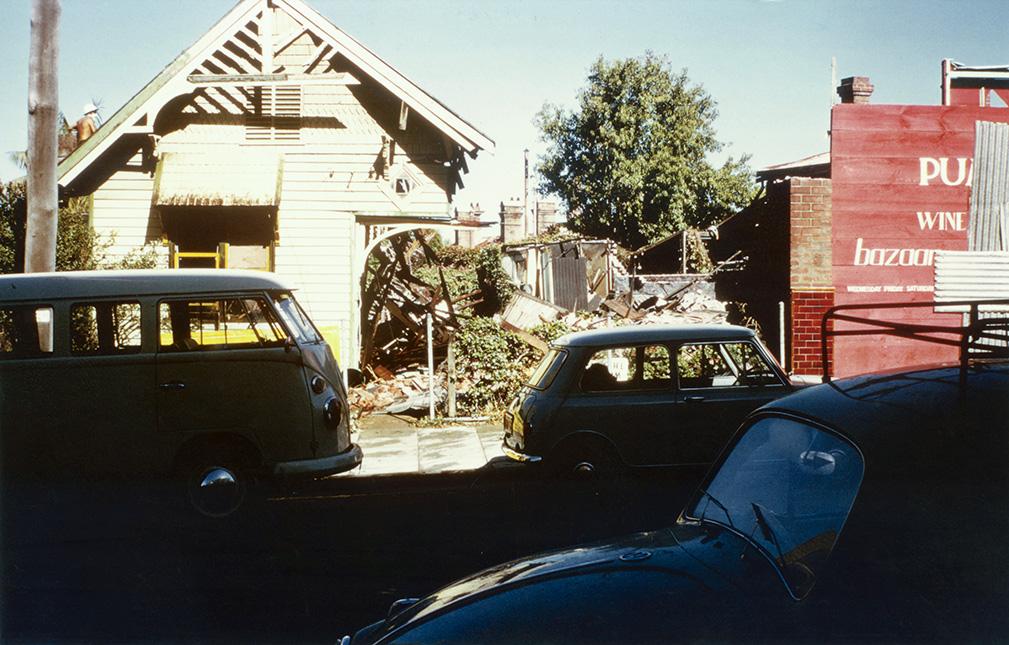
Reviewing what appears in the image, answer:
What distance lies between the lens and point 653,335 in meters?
7.78

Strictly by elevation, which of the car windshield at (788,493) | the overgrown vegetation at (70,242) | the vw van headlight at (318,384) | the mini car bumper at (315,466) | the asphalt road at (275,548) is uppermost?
the overgrown vegetation at (70,242)

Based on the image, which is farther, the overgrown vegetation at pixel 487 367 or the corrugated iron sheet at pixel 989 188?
the overgrown vegetation at pixel 487 367

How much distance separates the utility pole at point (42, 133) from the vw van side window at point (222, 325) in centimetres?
198

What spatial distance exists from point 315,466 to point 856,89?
1272 centimetres

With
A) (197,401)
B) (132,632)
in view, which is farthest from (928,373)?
(197,401)

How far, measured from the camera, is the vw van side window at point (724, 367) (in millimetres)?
7770

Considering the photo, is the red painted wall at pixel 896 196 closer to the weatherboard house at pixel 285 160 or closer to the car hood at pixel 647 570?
the weatherboard house at pixel 285 160

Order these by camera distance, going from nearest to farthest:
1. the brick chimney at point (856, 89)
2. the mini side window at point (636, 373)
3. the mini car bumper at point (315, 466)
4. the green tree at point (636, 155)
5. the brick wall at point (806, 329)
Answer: the mini car bumper at point (315, 466), the mini side window at point (636, 373), the brick wall at point (806, 329), the brick chimney at point (856, 89), the green tree at point (636, 155)

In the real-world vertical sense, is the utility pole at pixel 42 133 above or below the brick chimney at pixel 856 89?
below

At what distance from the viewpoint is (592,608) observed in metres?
2.40

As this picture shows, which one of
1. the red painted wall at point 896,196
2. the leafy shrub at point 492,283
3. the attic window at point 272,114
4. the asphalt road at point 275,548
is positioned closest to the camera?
the asphalt road at point 275,548

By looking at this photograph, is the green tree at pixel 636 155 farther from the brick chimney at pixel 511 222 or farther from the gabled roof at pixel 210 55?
the gabled roof at pixel 210 55

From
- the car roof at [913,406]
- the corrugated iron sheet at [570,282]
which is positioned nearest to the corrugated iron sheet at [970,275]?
the car roof at [913,406]

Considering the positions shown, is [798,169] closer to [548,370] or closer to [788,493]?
[548,370]
